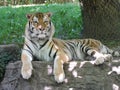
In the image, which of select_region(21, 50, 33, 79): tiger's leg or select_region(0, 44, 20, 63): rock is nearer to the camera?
select_region(21, 50, 33, 79): tiger's leg

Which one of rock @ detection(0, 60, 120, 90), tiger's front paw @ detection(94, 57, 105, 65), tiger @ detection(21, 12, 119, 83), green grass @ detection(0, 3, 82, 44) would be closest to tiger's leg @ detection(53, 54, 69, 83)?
tiger @ detection(21, 12, 119, 83)

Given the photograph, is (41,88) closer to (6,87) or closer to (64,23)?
(6,87)

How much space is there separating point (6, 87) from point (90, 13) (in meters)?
3.51

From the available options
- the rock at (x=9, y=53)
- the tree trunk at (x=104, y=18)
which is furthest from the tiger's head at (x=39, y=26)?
the tree trunk at (x=104, y=18)

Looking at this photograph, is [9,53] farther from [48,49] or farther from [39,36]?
[39,36]

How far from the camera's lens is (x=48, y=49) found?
6.07 m

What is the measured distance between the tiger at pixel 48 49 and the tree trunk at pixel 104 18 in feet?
7.10

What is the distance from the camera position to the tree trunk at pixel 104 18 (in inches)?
343

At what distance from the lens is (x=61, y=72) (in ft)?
17.8

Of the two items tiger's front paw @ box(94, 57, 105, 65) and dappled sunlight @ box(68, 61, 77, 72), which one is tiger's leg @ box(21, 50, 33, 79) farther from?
tiger's front paw @ box(94, 57, 105, 65)

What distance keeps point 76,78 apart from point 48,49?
2.43 feet

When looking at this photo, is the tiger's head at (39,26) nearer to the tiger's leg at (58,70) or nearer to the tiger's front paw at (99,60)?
the tiger's leg at (58,70)

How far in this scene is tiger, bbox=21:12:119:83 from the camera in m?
5.52

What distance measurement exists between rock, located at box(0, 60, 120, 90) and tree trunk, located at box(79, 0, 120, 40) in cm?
310
